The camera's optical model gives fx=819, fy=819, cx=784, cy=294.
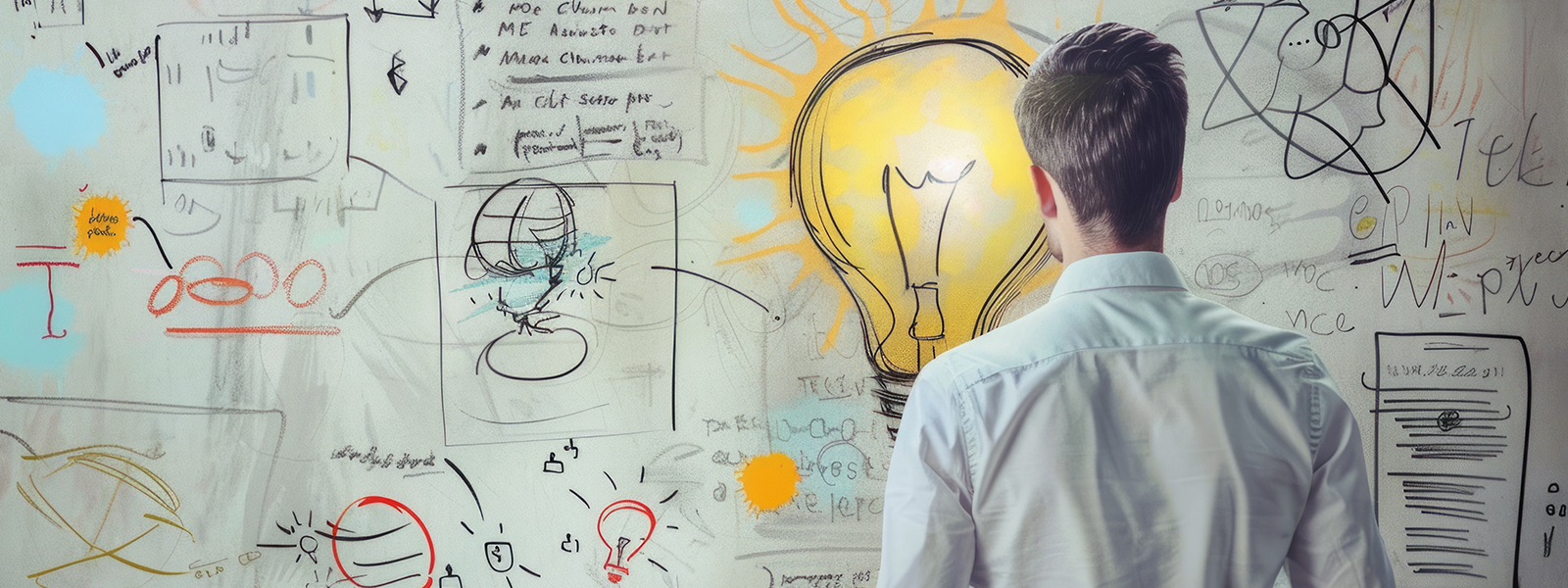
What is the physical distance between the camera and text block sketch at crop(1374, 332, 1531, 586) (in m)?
1.71

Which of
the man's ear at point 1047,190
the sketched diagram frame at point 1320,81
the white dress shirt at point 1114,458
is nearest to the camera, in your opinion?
the white dress shirt at point 1114,458

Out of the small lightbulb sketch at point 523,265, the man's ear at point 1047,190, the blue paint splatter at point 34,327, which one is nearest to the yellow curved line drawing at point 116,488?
the blue paint splatter at point 34,327

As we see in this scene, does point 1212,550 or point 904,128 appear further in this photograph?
point 904,128

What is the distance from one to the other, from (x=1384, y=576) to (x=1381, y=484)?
0.99 m

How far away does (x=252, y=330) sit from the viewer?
5.71 ft

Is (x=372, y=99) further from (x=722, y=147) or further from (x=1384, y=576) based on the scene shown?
(x=1384, y=576)

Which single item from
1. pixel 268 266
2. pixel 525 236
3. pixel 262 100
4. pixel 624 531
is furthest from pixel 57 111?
pixel 624 531

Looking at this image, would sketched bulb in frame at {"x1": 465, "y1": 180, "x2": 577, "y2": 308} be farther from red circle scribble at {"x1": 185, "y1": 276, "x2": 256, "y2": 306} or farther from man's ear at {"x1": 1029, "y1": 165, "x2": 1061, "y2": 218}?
man's ear at {"x1": 1029, "y1": 165, "x2": 1061, "y2": 218}

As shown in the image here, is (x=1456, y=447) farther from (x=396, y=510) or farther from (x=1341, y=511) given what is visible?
(x=396, y=510)

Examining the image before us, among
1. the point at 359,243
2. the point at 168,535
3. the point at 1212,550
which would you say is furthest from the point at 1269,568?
the point at 168,535

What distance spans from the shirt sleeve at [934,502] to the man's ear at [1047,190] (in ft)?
0.92

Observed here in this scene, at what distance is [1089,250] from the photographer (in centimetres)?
97

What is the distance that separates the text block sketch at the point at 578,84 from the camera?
172 cm

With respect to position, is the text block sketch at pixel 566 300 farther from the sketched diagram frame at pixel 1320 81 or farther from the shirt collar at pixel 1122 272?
the sketched diagram frame at pixel 1320 81
